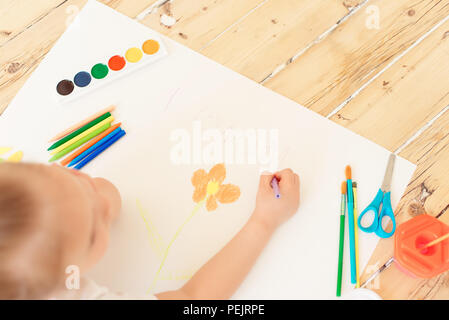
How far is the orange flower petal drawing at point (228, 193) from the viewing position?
0.67 metres

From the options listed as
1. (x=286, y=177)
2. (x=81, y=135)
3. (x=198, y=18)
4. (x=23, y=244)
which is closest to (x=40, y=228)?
(x=23, y=244)

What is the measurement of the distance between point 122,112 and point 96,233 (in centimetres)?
24

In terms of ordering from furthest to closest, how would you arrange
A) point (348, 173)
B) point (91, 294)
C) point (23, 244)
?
1. point (348, 173)
2. point (91, 294)
3. point (23, 244)

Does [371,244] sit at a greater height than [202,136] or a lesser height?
lesser

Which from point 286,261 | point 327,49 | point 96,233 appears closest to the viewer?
point 96,233

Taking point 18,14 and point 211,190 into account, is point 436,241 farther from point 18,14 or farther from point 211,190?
point 18,14

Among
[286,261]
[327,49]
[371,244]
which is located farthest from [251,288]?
[327,49]

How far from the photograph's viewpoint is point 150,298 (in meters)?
0.59

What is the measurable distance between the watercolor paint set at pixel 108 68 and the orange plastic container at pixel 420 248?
492mm

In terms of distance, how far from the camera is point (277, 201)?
2.14ft

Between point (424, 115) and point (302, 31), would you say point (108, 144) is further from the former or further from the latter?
point (424, 115)

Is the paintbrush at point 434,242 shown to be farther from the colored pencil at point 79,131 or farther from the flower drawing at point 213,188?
the colored pencil at point 79,131

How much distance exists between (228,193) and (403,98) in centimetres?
34

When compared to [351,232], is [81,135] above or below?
above
